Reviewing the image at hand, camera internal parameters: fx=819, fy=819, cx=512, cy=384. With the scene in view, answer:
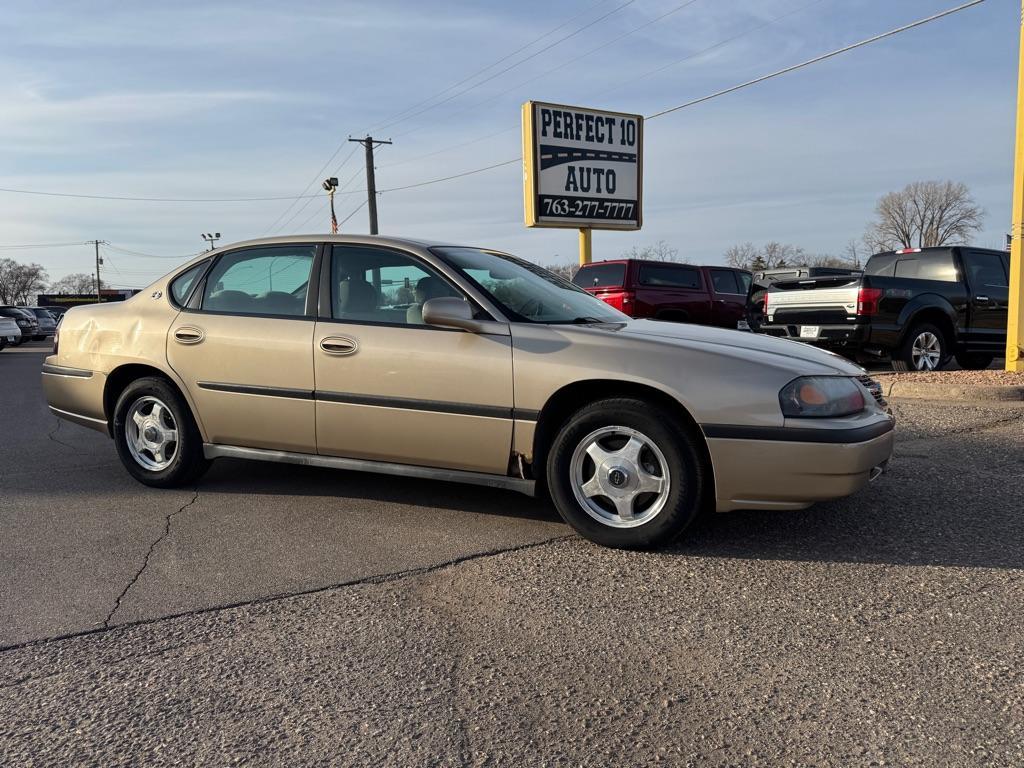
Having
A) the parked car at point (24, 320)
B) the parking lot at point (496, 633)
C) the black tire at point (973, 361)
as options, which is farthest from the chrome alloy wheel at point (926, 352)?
the parked car at point (24, 320)

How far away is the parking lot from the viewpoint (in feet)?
7.59

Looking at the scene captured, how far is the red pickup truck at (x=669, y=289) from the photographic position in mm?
13914

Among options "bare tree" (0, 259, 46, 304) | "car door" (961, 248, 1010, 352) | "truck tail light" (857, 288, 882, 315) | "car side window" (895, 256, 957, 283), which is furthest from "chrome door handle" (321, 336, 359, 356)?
"bare tree" (0, 259, 46, 304)

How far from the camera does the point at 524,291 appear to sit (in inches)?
181

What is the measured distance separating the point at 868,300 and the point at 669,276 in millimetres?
4898

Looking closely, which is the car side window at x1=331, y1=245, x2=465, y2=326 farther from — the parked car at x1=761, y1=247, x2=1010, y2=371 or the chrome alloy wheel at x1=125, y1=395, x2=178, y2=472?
the parked car at x1=761, y1=247, x2=1010, y2=371

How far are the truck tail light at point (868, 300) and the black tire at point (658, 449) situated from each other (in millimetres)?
7183

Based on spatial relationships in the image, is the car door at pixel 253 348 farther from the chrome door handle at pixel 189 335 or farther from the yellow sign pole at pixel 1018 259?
the yellow sign pole at pixel 1018 259

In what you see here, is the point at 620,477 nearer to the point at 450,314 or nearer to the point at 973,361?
the point at 450,314

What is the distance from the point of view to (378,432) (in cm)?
437

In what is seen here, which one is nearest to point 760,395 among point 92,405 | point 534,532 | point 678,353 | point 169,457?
point 678,353

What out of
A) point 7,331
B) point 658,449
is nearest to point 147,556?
point 658,449

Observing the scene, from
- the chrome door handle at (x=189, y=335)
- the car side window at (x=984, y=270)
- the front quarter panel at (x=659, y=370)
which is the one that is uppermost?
the car side window at (x=984, y=270)

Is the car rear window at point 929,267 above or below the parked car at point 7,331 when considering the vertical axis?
above
